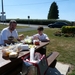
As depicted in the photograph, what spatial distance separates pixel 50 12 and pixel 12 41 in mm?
51807

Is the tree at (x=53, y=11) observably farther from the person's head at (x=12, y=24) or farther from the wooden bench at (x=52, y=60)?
the person's head at (x=12, y=24)

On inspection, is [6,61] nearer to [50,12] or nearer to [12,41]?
[12,41]

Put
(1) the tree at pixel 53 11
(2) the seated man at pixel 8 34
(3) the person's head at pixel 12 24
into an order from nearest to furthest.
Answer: (2) the seated man at pixel 8 34 < (3) the person's head at pixel 12 24 < (1) the tree at pixel 53 11

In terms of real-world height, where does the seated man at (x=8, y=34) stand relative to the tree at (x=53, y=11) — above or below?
below

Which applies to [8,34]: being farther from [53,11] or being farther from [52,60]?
[53,11]

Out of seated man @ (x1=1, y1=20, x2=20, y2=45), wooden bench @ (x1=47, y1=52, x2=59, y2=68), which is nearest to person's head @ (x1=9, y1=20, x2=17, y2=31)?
seated man @ (x1=1, y1=20, x2=20, y2=45)

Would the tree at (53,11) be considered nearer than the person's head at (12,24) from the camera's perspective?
No

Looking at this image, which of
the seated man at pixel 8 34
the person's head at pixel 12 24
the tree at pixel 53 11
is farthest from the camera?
the tree at pixel 53 11

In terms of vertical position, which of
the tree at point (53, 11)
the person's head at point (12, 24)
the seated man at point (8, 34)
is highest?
the tree at point (53, 11)

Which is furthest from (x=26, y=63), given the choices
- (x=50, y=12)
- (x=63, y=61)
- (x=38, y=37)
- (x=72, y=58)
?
(x=50, y=12)

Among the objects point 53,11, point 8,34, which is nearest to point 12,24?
point 8,34

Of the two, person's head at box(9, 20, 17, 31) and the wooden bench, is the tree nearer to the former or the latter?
the wooden bench

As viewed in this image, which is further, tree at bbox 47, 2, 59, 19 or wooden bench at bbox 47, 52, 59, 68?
tree at bbox 47, 2, 59, 19

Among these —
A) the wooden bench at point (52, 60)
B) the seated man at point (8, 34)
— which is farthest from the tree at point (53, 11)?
the seated man at point (8, 34)
